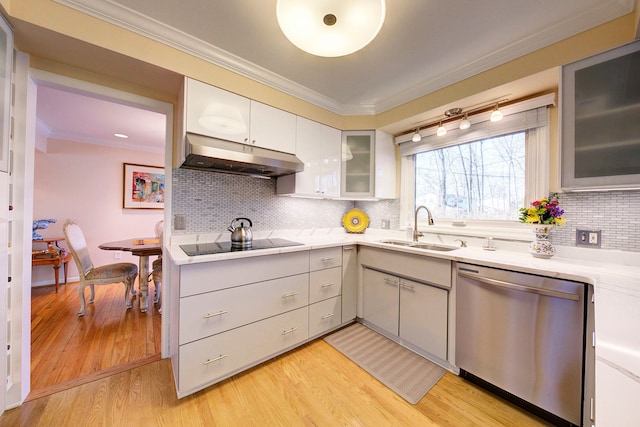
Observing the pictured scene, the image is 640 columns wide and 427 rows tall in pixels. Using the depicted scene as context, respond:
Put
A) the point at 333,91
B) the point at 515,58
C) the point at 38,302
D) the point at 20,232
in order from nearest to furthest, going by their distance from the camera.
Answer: the point at 20,232 < the point at 515,58 < the point at 333,91 < the point at 38,302

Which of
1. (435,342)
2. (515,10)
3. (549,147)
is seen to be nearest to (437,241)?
(435,342)

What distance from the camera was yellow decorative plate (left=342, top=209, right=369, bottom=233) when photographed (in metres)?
2.91

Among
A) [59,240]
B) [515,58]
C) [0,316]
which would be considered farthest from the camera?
[59,240]

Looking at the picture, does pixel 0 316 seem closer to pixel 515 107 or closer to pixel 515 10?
pixel 515 10

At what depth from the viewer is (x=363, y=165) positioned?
2.61m

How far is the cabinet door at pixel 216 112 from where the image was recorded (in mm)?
1617

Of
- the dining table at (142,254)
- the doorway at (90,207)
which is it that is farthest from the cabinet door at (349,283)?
the dining table at (142,254)

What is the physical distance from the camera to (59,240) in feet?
11.3

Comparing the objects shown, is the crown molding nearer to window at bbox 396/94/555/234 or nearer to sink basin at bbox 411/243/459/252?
window at bbox 396/94/555/234

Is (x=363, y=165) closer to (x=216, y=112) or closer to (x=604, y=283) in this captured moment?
(x=216, y=112)

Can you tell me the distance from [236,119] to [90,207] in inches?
146

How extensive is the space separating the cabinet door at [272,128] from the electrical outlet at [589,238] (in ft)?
7.22

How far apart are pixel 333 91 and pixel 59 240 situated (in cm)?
449

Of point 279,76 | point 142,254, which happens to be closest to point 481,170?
point 279,76
